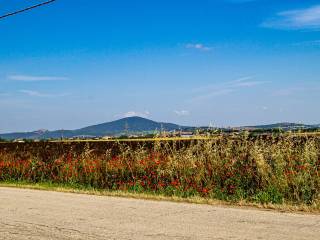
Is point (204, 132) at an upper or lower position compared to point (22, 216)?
upper

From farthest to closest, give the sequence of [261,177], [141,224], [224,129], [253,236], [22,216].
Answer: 1. [224,129]
2. [261,177]
3. [22,216]
4. [141,224]
5. [253,236]

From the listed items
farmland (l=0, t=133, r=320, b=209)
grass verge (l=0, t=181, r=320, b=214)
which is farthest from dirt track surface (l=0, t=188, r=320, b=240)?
farmland (l=0, t=133, r=320, b=209)

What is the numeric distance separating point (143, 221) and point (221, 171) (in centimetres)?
505

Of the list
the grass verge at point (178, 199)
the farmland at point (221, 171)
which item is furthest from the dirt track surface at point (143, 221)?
the farmland at point (221, 171)

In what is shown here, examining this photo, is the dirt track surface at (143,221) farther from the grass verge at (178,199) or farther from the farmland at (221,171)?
the farmland at (221,171)

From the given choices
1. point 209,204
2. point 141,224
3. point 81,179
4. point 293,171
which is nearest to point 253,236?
point 141,224

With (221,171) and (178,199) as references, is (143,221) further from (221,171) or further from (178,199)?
(221,171)

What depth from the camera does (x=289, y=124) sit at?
1497cm

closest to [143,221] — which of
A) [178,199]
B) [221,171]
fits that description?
[178,199]

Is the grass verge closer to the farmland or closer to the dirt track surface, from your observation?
the farmland

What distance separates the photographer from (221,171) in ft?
44.0

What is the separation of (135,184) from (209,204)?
3.85m

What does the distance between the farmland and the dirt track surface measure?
1.67 meters

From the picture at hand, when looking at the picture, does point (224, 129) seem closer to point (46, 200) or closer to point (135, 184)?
point (135, 184)
